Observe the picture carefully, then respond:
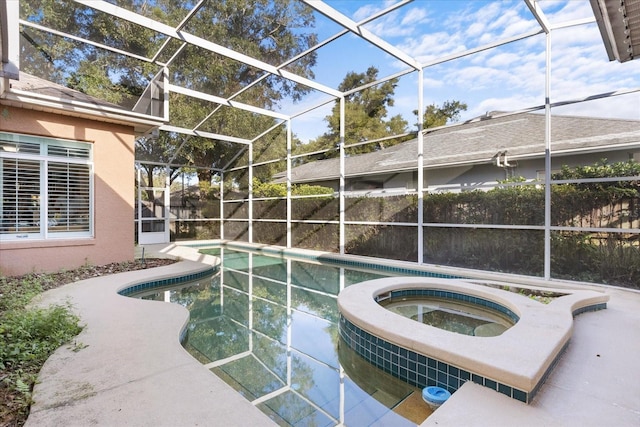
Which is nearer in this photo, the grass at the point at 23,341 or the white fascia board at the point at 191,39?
the grass at the point at 23,341

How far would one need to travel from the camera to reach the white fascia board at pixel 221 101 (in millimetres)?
8562

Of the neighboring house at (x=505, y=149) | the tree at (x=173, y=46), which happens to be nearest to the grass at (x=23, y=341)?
the tree at (x=173, y=46)

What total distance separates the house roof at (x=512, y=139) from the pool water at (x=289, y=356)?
418 centimetres

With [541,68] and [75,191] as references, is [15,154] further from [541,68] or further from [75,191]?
[541,68]

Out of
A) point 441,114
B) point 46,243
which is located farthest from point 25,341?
point 441,114

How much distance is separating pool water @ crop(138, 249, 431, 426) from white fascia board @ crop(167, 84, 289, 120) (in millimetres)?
5138

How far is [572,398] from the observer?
7.34ft

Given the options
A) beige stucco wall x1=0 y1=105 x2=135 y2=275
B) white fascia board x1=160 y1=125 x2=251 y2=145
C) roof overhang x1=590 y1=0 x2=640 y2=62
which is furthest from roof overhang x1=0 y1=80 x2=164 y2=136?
roof overhang x1=590 y1=0 x2=640 y2=62

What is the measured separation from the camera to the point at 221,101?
938 centimetres

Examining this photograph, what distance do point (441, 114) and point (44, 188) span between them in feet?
27.4

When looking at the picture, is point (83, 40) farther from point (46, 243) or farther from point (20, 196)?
point (46, 243)

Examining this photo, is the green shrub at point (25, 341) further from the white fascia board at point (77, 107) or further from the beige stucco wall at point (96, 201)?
the white fascia board at point (77, 107)

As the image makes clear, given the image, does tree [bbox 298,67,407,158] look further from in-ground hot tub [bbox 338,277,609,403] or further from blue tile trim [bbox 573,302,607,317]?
in-ground hot tub [bbox 338,277,609,403]

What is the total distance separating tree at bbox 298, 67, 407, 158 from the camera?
27.2 ft
